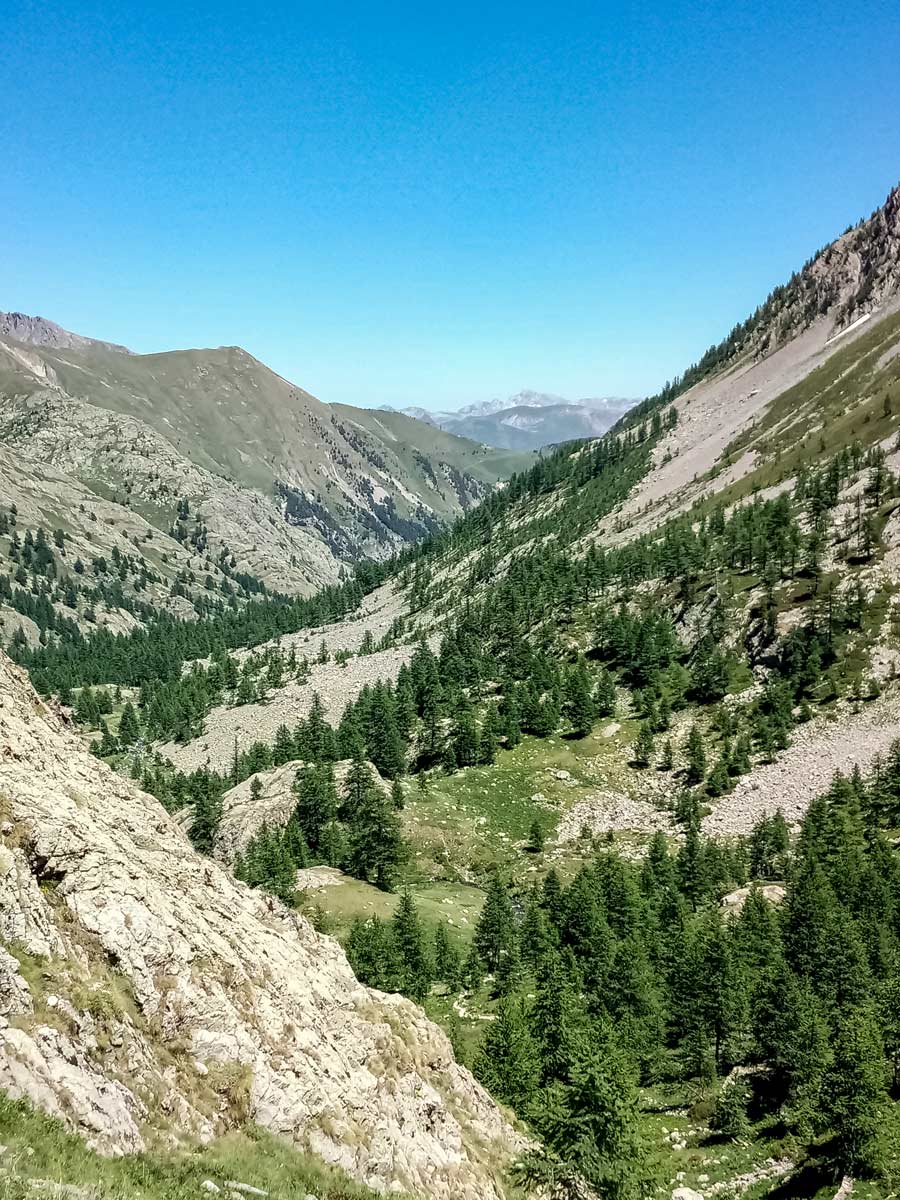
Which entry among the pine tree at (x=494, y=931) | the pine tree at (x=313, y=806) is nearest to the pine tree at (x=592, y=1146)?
the pine tree at (x=494, y=931)

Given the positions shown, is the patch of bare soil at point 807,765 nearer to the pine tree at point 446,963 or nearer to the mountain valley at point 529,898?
the mountain valley at point 529,898

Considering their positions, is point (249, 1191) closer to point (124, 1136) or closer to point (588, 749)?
point (124, 1136)

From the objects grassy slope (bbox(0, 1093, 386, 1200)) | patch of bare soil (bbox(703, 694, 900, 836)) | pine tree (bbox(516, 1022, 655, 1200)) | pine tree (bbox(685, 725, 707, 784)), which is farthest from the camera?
pine tree (bbox(685, 725, 707, 784))

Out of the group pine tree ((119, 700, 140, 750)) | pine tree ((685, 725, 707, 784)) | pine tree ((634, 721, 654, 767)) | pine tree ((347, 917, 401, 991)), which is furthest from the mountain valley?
pine tree ((119, 700, 140, 750))

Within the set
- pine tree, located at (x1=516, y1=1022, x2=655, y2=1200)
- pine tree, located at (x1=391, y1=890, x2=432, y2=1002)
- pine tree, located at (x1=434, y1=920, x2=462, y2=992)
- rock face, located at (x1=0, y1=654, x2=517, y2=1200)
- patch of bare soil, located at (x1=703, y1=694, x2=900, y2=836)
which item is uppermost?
rock face, located at (x1=0, y1=654, x2=517, y2=1200)

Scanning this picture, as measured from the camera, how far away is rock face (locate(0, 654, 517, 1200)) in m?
18.5

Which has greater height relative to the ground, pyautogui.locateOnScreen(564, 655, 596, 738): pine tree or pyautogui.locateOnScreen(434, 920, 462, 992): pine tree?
pyautogui.locateOnScreen(564, 655, 596, 738): pine tree

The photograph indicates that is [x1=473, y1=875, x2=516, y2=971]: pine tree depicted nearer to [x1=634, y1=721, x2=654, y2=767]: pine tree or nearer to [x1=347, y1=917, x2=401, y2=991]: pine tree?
[x1=347, y1=917, x2=401, y2=991]: pine tree

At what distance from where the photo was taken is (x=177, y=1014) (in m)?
21.8

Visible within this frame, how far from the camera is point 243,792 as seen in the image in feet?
336

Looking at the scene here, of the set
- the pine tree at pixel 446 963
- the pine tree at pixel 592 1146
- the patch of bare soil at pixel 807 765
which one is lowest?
the patch of bare soil at pixel 807 765

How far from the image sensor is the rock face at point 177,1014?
18484mm

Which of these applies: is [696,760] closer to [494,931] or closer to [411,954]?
[494,931]

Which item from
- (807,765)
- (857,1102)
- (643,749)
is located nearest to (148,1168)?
(857,1102)
